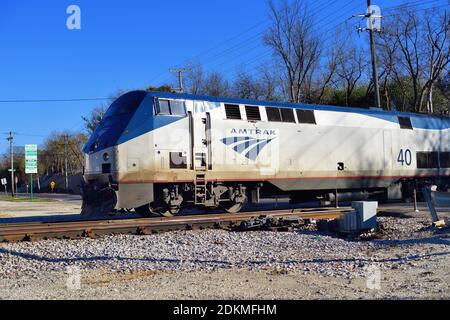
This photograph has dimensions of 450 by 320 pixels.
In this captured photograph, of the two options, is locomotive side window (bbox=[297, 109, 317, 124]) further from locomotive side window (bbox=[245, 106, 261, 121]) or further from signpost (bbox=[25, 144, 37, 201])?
signpost (bbox=[25, 144, 37, 201])

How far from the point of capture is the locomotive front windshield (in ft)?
47.2

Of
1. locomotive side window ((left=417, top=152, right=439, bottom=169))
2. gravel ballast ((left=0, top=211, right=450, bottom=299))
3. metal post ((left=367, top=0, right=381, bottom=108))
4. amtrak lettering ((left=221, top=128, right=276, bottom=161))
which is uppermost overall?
metal post ((left=367, top=0, right=381, bottom=108))

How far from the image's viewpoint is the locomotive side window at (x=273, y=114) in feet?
56.2

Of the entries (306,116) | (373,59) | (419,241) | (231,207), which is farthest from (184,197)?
(373,59)

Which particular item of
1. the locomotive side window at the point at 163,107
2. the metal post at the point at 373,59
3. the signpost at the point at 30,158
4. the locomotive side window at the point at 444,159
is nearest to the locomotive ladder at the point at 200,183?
the locomotive side window at the point at 163,107

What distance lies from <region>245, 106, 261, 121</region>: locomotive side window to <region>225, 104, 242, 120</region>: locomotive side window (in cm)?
37

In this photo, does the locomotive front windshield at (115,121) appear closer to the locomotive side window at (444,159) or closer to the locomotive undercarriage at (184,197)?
the locomotive undercarriage at (184,197)

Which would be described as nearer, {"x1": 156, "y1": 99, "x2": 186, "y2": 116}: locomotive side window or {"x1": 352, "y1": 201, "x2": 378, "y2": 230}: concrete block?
{"x1": 352, "y1": 201, "x2": 378, "y2": 230}: concrete block

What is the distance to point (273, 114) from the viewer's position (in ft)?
56.6

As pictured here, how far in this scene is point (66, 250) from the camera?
1021 cm

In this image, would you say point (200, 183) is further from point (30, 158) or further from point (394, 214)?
point (30, 158)

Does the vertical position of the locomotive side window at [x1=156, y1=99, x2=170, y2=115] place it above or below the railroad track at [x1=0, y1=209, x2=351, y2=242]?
above

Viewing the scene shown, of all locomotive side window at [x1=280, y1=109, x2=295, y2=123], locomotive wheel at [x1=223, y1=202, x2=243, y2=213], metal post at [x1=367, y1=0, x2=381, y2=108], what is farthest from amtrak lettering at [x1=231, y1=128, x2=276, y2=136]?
metal post at [x1=367, y1=0, x2=381, y2=108]
